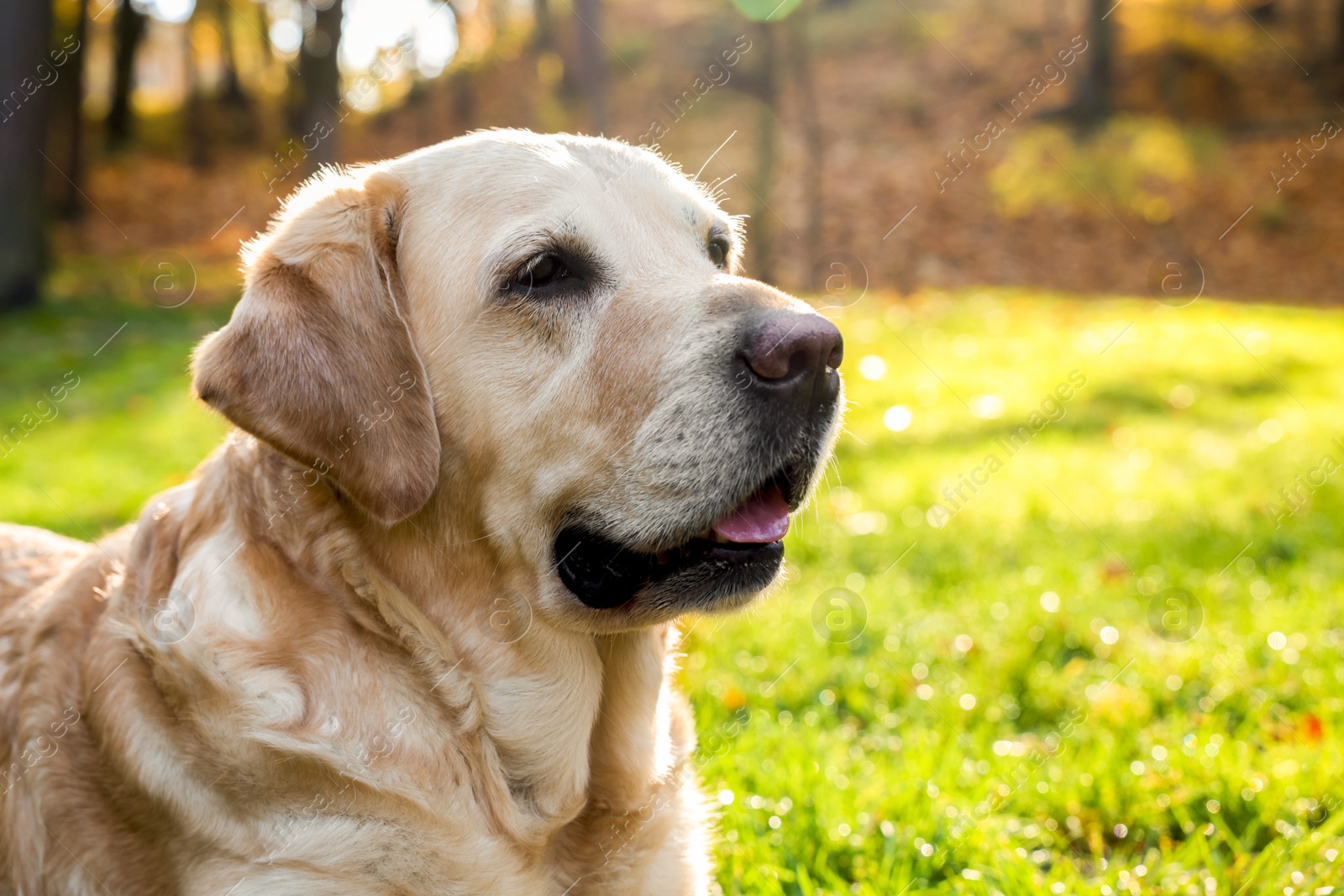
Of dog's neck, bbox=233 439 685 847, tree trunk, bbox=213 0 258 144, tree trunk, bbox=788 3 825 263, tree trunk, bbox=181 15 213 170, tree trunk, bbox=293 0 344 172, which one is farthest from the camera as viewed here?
tree trunk, bbox=213 0 258 144

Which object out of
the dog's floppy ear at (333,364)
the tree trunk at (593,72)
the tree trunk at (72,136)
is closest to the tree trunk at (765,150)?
the tree trunk at (593,72)

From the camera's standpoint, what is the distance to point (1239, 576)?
5066 millimetres

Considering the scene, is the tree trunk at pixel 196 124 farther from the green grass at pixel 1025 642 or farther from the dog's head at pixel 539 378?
the dog's head at pixel 539 378

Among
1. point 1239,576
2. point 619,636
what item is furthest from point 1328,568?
point 619,636

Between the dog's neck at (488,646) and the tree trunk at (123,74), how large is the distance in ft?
87.9

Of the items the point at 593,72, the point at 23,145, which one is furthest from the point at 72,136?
the point at 593,72

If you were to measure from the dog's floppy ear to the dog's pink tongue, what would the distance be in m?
0.71

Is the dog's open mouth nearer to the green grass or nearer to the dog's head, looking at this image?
the dog's head

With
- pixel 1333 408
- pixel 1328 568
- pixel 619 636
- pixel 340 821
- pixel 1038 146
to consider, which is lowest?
pixel 1038 146

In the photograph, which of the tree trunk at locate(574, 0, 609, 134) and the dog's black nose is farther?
the tree trunk at locate(574, 0, 609, 134)

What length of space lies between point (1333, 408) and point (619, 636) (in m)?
7.91

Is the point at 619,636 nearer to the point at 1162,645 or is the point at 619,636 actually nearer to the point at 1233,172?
the point at 1162,645

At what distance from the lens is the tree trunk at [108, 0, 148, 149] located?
81.3 ft

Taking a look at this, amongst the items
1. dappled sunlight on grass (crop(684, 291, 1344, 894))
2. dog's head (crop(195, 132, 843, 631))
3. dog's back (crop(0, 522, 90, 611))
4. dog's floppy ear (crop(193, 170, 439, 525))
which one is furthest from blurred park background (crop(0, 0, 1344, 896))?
dog's back (crop(0, 522, 90, 611))
